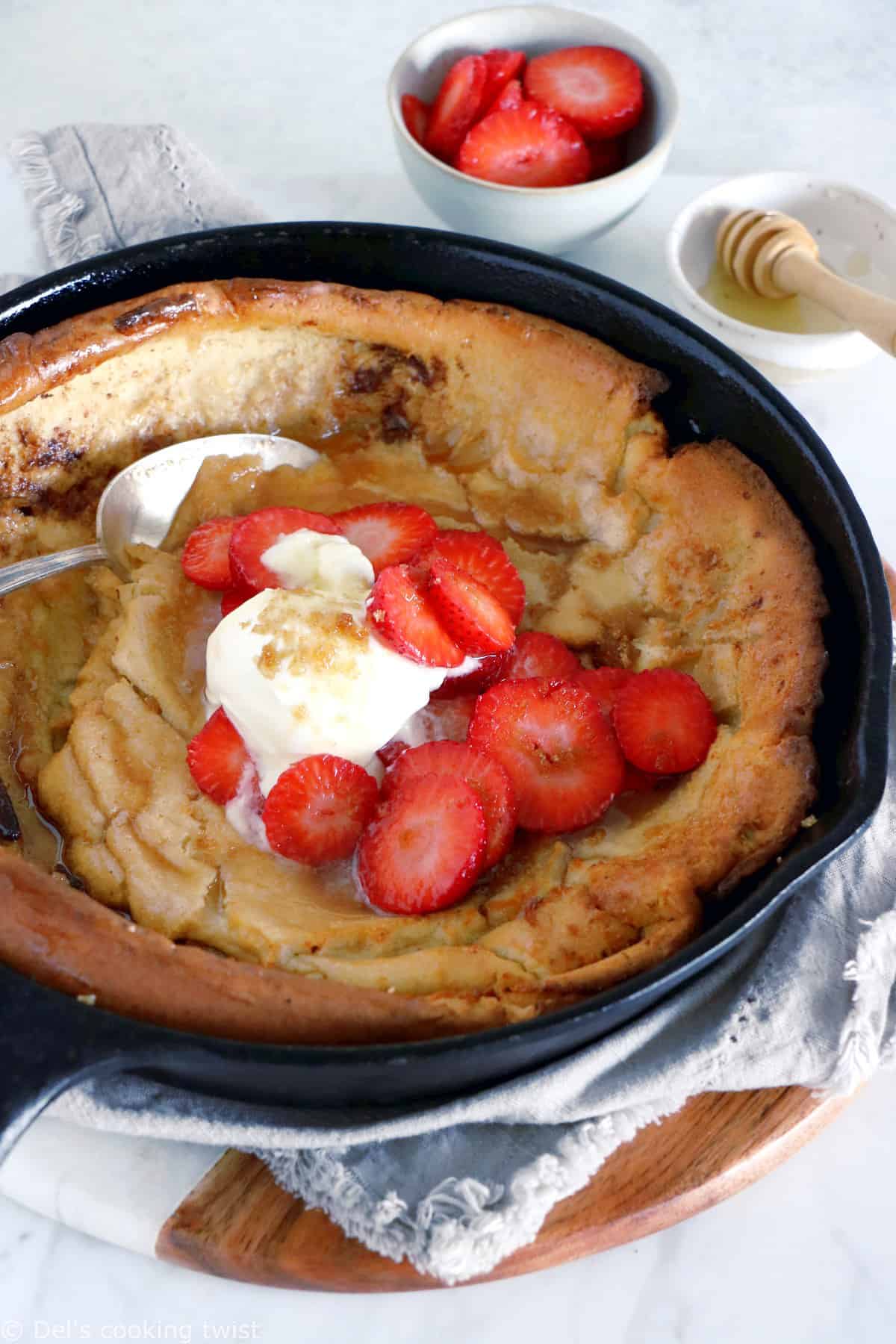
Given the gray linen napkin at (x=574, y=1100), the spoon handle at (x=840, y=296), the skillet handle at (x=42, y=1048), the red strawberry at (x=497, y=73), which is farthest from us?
the red strawberry at (x=497, y=73)

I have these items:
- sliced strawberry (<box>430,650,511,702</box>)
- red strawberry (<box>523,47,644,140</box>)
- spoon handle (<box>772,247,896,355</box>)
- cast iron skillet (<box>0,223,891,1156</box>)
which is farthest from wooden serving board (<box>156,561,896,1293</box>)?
red strawberry (<box>523,47,644,140</box>)

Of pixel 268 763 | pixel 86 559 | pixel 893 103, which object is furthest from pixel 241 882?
pixel 893 103

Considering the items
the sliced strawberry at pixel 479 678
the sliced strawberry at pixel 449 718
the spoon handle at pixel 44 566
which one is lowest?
the sliced strawberry at pixel 449 718

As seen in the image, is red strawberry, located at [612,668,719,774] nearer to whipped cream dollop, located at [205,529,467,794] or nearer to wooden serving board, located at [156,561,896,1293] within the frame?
whipped cream dollop, located at [205,529,467,794]

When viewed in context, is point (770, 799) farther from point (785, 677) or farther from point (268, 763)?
point (268, 763)

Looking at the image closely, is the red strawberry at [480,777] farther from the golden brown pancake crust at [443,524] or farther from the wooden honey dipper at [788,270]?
the wooden honey dipper at [788,270]

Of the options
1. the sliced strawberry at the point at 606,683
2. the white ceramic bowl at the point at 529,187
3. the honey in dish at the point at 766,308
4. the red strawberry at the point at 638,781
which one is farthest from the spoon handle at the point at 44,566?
the honey in dish at the point at 766,308

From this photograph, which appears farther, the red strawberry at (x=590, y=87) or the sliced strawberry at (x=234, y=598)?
the red strawberry at (x=590, y=87)
